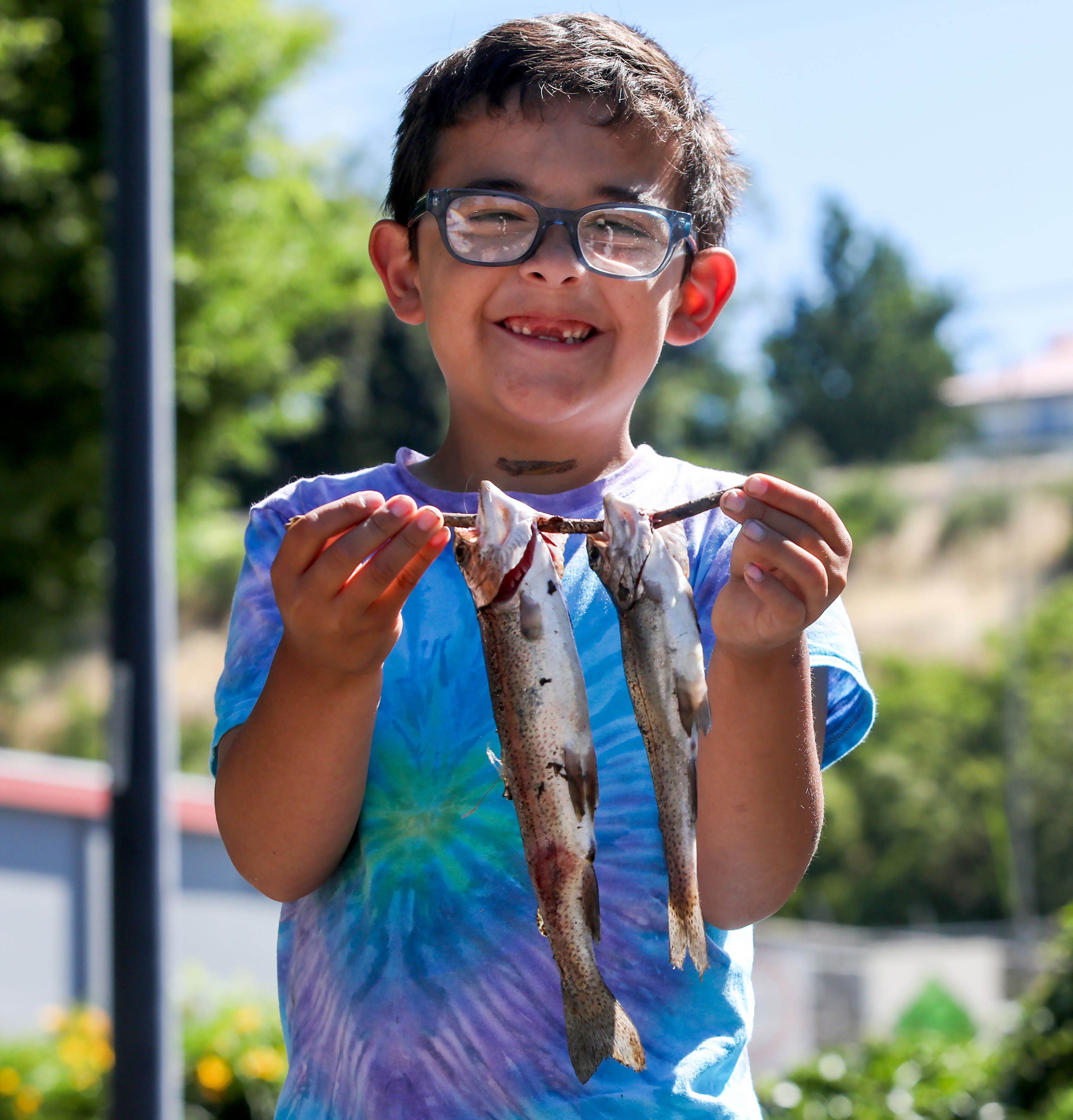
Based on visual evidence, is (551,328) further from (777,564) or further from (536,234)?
(777,564)

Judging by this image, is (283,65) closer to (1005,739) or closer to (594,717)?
(594,717)

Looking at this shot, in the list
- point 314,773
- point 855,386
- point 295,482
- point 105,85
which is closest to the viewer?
point 314,773

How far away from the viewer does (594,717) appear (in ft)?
6.13

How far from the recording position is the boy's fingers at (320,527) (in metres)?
1.58

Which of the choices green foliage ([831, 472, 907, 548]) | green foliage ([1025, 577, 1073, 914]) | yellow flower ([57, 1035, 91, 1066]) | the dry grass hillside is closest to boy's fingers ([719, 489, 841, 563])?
yellow flower ([57, 1035, 91, 1066])

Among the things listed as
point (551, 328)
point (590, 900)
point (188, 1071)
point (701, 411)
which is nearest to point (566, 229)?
point (551, 328)

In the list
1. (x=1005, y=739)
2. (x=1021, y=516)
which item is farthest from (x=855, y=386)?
(x=1005, y=739)

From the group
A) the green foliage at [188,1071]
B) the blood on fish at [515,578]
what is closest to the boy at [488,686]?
the blood on fish at [515,578]

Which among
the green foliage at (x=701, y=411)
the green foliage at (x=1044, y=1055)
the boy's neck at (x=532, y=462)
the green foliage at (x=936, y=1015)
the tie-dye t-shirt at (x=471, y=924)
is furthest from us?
the green foliage at (x=701, y=411)

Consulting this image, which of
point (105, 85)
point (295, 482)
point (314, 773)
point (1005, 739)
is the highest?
point (105, 85)

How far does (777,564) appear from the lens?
1.51 meters

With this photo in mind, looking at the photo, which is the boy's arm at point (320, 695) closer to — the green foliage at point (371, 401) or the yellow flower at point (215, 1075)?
the yellow flower at point (215, 1075)

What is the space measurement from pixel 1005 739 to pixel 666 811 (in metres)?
43.1

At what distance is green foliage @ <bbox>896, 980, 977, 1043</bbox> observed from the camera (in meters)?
12.9
